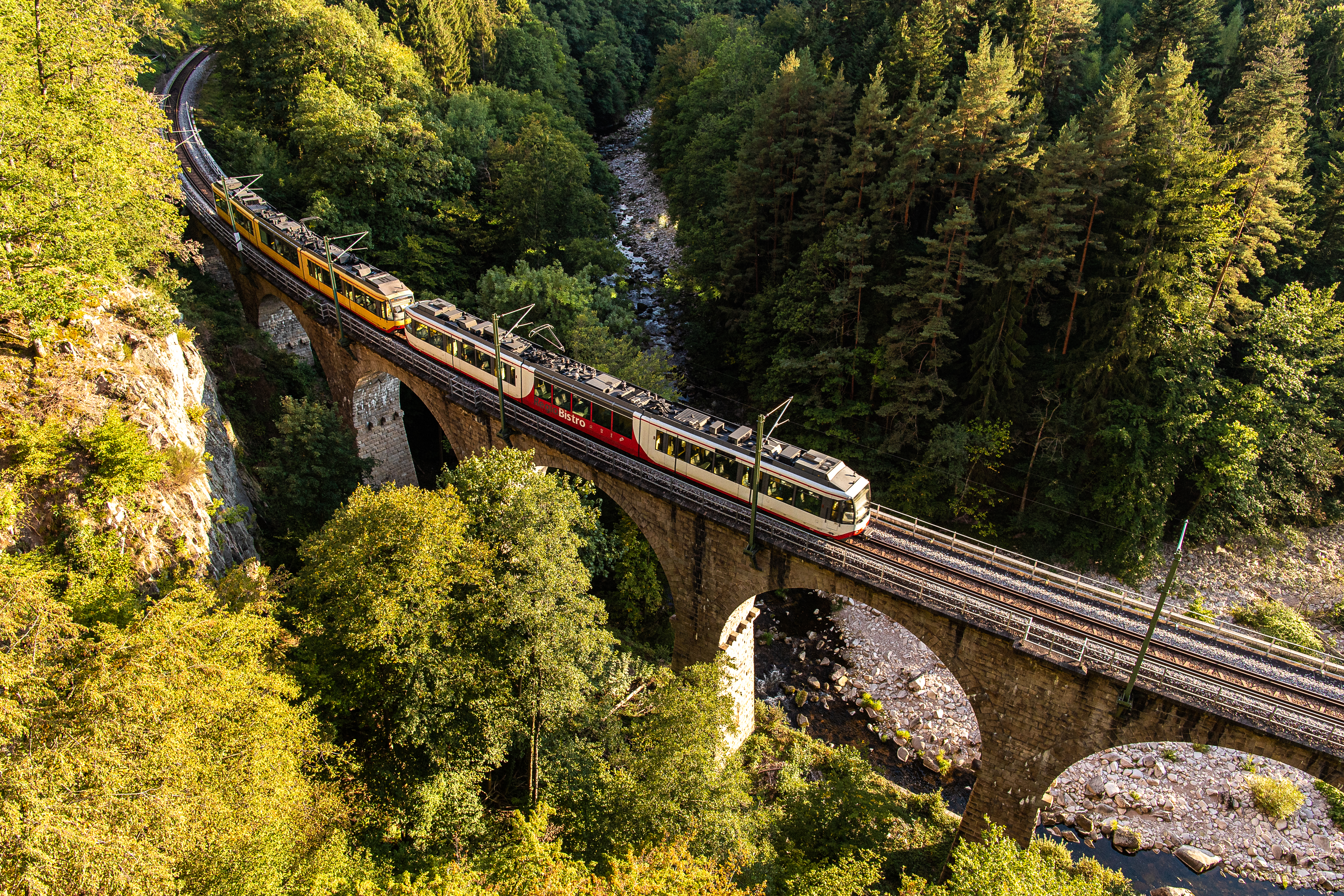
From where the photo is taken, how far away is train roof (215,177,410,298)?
3225cm

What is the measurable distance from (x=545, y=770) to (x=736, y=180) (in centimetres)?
3067

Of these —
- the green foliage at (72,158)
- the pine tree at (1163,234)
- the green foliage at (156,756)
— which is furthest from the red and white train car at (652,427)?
the pine tree at (1163,234)

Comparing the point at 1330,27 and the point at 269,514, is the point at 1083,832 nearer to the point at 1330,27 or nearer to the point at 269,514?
the point at 269,514

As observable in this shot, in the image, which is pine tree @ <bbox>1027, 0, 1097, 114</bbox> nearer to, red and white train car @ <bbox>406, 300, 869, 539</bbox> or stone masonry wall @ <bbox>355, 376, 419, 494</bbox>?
red and white train car @ <bbox>406, 300, 869, 539</bbox>

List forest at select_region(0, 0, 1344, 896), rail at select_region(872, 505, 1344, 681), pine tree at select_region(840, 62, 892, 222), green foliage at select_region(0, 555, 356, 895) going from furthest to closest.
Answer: pine tree at select_region(840, 62, 892, 222), rail at select_region(872, 505, 1344, 681), forest at select_region(0, 0, 1344, 896), green foliage at select_region(0, 555, 356, 895)

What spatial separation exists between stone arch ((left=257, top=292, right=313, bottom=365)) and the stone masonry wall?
5258 mm

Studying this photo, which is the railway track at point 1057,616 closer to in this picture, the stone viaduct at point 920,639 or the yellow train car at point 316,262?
the stone viaduct at point 920,639

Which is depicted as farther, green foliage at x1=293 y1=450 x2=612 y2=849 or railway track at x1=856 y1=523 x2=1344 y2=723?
railway track at x1=856 y1=523 x2=1344 y2=723

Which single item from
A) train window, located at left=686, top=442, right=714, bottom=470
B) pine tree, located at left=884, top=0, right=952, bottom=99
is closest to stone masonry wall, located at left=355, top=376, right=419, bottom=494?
train window, located at left=686, top=442, right=714, bottom=470

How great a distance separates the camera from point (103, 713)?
457 inches

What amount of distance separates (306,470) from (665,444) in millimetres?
14580

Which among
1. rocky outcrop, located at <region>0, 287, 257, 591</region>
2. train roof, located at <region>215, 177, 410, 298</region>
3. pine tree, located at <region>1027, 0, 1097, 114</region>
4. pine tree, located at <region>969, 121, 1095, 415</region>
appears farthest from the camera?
pine tree, located at <region>1027, 0, 1097, 114</region>

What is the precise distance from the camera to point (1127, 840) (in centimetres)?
2564

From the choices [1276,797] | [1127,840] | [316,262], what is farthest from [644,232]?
[1276,797]
